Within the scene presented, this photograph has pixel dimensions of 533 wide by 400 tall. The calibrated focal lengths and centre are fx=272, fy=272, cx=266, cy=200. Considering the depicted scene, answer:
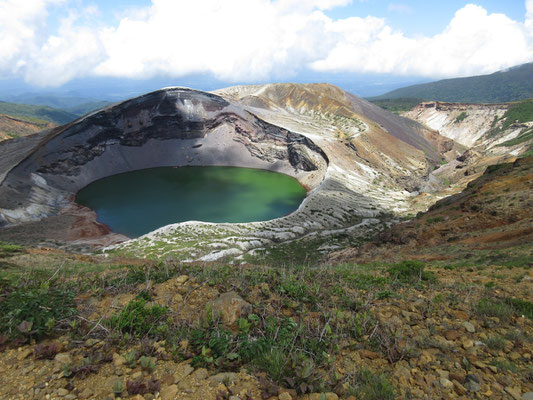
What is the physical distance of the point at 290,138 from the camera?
8638 centimetres

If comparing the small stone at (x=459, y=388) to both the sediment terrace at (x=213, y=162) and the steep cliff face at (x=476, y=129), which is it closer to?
the sediment terrace at (x=213, y=162)

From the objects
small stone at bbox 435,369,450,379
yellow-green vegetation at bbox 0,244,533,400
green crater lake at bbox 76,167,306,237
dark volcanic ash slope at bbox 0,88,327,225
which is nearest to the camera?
yellow-green vegetation at bbox 0,244,533,400

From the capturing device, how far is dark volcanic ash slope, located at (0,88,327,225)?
66000 millimetres

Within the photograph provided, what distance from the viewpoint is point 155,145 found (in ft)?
301

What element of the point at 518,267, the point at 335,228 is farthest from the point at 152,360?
the point at 335,228

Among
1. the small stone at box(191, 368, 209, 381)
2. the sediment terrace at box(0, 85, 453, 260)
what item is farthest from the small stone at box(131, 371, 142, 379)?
the sediment terrace at box(0, 85, 453, 260)

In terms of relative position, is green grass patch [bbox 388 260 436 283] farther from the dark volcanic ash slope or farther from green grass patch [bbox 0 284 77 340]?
the dark volcanic ash slope

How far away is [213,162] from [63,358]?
302 ft

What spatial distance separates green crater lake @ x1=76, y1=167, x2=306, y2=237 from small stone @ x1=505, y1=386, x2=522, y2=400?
48.4 metres

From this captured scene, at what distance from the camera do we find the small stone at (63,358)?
438cm

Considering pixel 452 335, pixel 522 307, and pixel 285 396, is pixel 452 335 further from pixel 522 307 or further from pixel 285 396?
pixel 285 396

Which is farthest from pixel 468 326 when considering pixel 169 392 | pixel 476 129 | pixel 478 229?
pixel 476 129

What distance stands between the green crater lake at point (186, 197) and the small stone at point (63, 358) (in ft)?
150

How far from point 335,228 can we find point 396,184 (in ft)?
110
